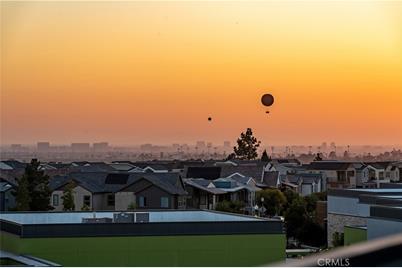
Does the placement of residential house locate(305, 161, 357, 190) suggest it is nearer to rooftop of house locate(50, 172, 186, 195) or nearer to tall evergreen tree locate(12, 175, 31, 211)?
rooftop of house locate(50, 172, 186, 195)

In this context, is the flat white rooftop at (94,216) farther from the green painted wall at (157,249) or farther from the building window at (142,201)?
the building window at (142,201)

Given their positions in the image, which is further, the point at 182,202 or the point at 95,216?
the point at 182,202

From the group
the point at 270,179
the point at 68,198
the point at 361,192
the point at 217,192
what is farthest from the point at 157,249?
the point at 270,179

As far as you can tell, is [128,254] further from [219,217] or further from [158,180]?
[158,180]

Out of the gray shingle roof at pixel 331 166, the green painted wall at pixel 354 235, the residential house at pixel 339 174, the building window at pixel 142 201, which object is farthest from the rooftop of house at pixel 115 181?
the gray shingle roof at pixel 331 166

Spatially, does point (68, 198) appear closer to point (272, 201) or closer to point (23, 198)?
point (23, 198)

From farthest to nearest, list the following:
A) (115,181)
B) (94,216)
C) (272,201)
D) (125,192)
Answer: (115,181) → (125,192) → (272,201) → (94,216)

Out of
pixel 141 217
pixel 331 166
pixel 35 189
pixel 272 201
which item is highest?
pixel 331 166


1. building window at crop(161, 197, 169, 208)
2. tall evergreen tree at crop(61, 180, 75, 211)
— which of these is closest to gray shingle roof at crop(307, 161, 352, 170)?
building window at crop(161, 197, 169, 208)

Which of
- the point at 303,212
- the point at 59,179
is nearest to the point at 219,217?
the point at 303,212
